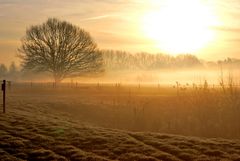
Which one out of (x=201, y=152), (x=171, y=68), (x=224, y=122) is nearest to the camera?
(x=201, y=152)

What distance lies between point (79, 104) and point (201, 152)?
2246 centimetres

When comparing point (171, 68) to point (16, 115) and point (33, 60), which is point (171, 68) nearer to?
point (33, 60)

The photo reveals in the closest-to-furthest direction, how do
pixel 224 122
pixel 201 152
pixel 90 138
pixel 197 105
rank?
pixel 201 152, pixel 90 138, pixel 224 122, pixel 197 105

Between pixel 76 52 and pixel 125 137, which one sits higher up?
pixel 76 52

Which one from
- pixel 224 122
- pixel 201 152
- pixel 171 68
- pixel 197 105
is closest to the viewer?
pixel 201 152

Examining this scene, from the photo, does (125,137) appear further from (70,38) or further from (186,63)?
(186,63)

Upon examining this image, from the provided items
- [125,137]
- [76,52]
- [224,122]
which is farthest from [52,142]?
[76,52]

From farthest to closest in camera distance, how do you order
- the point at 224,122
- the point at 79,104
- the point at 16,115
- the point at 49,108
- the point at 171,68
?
the point at 171,68, the point at 79,104, the point at 49,108, the point at 224,122, the point at 16,115

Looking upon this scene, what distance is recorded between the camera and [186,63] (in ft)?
584

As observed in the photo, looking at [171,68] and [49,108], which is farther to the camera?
[171,68]

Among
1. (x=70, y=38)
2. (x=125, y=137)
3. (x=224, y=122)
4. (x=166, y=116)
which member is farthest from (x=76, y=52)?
Result: (x=125, y=137)

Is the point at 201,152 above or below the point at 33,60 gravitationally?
below

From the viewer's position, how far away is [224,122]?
2844 cm

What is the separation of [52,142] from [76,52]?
169 feet
